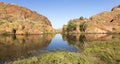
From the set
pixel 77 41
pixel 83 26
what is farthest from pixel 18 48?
pixel 83 26

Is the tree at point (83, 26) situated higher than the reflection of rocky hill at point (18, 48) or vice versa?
the tree at point (83, 26)

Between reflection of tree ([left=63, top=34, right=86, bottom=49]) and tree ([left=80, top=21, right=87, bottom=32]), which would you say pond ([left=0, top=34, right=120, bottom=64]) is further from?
→ tree ([left=80, top=21, right=87, bottom=32])

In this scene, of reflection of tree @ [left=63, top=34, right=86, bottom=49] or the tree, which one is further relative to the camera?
the tree

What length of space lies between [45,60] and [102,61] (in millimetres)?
6066

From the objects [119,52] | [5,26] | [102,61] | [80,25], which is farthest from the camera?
[80,25]

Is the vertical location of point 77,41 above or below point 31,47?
above

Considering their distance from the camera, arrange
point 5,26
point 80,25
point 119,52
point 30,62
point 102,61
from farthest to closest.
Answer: point 80,25 < point 5,26 < point 119,52 < point 102,61 < point 30,62

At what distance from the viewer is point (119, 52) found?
23094 millimetres

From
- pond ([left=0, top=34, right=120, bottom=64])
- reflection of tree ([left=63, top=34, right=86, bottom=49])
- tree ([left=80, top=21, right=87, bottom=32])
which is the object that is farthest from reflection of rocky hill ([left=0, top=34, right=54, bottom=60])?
tree ([left=80, top=21, right=87, bottom=32])

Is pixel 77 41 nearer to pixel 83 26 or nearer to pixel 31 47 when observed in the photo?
pixel 31 47

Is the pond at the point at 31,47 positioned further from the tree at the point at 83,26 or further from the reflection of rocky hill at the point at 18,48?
the tree at the point at 83,26

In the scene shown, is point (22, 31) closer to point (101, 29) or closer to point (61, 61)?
point (101, 29)

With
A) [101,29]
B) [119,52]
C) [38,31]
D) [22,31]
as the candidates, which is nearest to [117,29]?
[101,29]

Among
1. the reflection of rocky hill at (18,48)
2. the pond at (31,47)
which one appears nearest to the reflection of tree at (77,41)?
the pond at (31,47)
